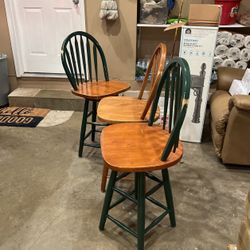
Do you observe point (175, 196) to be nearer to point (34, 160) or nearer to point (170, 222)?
point (170, 222)

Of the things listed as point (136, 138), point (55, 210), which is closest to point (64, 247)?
point (55, 210)

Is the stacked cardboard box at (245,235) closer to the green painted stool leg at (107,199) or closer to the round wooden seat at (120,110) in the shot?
the green painted stool leg at (107,199)

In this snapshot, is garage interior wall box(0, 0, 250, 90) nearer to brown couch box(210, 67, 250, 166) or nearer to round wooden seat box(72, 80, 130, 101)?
round wooden seat box(72, 80, 130, 101)

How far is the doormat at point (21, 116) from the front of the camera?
309 centimetres

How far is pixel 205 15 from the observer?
2363 mm

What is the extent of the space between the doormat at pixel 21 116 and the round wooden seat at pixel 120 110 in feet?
4.43

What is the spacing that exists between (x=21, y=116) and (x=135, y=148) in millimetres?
2215

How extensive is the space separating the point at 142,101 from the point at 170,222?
868 millimetres

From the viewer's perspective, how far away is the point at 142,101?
210 cm

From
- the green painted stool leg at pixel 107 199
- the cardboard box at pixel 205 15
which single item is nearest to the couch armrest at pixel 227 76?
the cardboard box at pixel 205 15

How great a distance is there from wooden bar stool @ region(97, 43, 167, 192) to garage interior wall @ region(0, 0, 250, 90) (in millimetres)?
1419

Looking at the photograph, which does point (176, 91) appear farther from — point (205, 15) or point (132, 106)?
point (205, 15)

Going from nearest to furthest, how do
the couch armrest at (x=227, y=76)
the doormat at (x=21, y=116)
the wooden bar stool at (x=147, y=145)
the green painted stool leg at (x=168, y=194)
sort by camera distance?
the wooden bar stool at (x=147, y=145), the green painted stool leg at (x=168, y=194), the couch armrest at (x=227, y=76), the doormat at (x=21, y=116)

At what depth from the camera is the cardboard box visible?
234 cm
